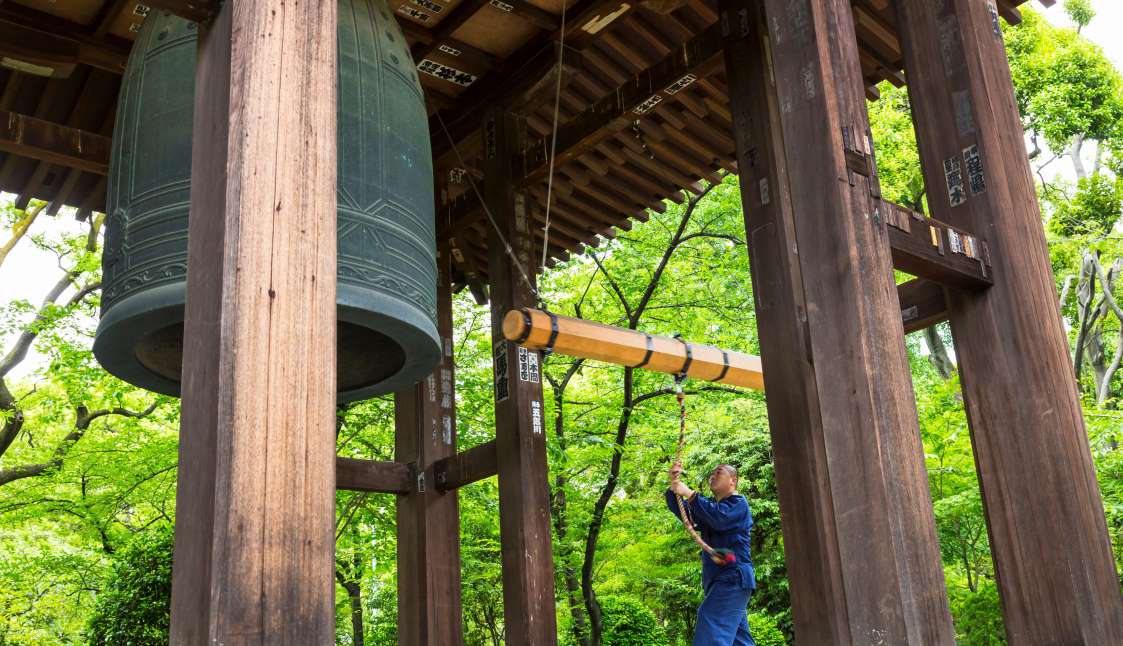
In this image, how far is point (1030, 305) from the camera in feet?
12.4

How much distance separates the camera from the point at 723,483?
5.55 metres

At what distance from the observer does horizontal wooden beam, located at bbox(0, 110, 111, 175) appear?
5629 millimetres

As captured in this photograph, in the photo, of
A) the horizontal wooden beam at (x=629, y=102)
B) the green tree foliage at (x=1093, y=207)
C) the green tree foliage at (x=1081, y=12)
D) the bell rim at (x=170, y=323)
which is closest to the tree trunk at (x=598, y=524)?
the horizontal wooden beam at (x=629, y=102)

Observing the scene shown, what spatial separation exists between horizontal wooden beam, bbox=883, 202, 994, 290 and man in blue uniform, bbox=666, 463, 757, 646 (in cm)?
211

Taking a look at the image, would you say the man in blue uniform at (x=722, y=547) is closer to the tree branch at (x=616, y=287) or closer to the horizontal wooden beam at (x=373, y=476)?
the horizontal wooden beam at (x=373, y=476)

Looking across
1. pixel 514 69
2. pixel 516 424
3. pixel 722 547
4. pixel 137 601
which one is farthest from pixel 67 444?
pixel 722 547

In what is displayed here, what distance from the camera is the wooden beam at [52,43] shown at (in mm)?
5371

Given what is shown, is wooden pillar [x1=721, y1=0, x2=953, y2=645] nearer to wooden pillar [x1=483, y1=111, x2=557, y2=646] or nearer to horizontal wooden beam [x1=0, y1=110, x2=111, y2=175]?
wooden pillar [x1=483, y1=111, x2=557, y2=646]

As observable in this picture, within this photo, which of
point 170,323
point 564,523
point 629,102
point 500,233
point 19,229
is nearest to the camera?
point 170,323

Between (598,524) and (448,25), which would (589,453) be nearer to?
(598,524)

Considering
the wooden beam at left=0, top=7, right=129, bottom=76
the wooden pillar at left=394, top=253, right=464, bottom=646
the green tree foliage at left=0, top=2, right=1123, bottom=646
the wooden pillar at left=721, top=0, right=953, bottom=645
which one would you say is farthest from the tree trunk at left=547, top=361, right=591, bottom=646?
the wooden pillar at left=721, top=0, right=953, bottom=645

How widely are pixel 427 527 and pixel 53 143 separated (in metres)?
3.51

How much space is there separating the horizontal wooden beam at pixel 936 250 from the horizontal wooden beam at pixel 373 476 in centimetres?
434

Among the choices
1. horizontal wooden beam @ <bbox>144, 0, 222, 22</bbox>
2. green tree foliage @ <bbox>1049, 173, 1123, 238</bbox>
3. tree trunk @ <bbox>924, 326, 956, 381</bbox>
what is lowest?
horizontal wooden beam @ <bbox>144, 0, 222, 22</bbox>
